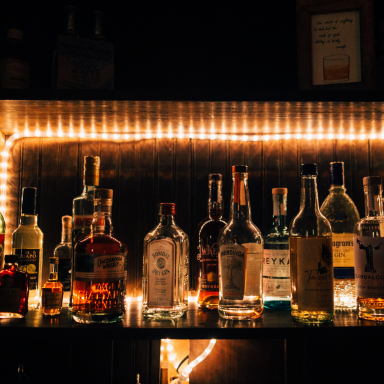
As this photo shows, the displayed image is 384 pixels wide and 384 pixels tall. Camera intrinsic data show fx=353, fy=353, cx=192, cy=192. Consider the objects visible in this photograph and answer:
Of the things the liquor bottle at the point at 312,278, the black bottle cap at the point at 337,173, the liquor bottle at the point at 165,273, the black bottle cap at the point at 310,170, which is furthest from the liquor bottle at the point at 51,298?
the black bottle cap at the point at 337,173

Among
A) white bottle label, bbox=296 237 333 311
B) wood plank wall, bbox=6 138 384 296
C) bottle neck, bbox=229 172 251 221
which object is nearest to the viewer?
white bottle label, bbox=296 237 333 311

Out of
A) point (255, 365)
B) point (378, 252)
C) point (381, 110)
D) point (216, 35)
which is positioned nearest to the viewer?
point (378, 252)

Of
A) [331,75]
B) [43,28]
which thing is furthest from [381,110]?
[43,28]

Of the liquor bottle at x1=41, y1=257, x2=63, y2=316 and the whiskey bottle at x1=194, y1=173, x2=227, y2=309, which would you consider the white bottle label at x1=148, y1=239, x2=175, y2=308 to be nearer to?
the whiskey bottle at x1=194, y1=173, x2=227, y2=309

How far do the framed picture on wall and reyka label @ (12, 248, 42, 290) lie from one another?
0.97m

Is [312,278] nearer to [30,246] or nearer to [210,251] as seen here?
[210,251]

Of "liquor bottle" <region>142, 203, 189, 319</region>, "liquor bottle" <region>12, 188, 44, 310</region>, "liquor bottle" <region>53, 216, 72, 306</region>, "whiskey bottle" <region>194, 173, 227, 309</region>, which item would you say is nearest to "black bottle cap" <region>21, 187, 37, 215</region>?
"liquor bottle" <region>12, 188, 44, 310</region>

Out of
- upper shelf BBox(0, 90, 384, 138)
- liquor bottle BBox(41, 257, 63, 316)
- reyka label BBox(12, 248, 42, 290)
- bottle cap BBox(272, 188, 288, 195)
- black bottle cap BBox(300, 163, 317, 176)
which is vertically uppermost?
upper shelf BBox(0, 90, 384, 138)

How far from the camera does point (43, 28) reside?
129 cm

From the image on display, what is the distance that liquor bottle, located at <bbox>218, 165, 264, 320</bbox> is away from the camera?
93 cm

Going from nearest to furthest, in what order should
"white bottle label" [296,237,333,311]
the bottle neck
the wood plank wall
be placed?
"white bottle label" [296,237,333,311] < the bottle neck < the wood plank wall

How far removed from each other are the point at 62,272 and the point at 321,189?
918mm

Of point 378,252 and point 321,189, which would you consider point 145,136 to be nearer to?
point 321,189

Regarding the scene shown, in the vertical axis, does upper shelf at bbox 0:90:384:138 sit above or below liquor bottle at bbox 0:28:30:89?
below
